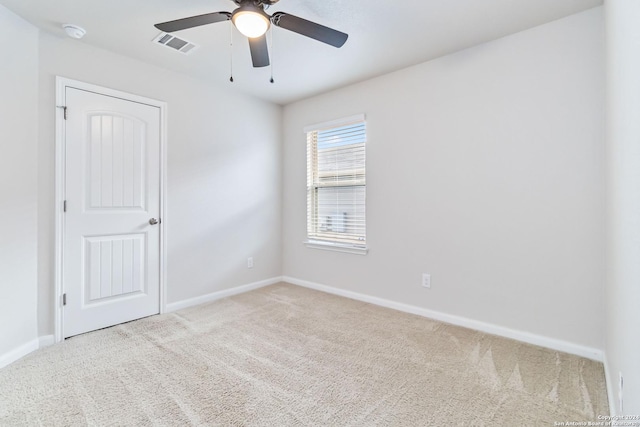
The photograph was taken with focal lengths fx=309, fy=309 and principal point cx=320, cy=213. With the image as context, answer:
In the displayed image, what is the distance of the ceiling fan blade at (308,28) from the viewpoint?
183 cm

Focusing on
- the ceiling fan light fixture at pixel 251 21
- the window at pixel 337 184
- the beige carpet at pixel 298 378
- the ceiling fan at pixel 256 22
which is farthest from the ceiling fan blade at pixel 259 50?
the beige carpet at pixel 298 378

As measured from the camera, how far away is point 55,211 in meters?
2.50

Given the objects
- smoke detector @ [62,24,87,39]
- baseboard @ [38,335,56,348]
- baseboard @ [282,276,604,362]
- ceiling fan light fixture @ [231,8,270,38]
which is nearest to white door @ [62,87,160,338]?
baseboard @ [38,335,56,348]

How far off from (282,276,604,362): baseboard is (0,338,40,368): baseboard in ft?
8.96

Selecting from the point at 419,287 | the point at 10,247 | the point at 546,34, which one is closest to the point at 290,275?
the point at 419,287

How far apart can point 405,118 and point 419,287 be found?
173 centimetres

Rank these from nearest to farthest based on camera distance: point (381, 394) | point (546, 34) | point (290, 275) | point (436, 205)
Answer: point (381, 394) → point (546, 34) → point (436, 205) → point (290, 275)

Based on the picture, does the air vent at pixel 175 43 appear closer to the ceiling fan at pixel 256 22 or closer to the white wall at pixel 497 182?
the ceiling fan at pixel 256 22

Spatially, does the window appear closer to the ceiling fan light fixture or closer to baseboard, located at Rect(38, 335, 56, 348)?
the ceiling fan light fixture

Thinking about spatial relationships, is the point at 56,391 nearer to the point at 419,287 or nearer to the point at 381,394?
the point at 381,394

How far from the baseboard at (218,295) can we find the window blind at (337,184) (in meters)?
0.85

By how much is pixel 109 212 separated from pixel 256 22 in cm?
215

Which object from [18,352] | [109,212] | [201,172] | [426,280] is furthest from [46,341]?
[426,280]

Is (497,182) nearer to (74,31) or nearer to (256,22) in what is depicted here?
(256,22)
